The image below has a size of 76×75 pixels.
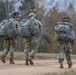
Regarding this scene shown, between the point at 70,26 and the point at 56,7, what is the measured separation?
6027cm

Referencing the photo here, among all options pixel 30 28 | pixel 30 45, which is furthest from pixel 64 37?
pixel 30 45

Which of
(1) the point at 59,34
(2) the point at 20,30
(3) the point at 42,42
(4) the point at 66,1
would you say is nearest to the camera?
(1) the point at 59,34

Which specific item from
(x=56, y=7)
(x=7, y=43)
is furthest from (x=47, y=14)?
(x=7, y=43)

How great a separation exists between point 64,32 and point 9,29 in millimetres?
2907

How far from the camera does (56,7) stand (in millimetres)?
76188

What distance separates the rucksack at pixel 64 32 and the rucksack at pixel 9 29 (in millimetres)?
2434

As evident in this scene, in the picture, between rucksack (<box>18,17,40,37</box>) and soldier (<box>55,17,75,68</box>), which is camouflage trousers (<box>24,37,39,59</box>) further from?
soldier (<box>55,17,75,68</box>)

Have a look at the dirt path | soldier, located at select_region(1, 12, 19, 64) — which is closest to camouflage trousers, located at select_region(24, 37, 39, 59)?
soldier, located at select_region(1, 12, 19, 64)

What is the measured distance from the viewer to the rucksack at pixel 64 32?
52.6ft

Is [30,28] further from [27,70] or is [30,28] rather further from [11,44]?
[27,70]

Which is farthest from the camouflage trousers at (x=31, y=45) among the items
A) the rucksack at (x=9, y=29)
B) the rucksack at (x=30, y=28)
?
the rucksack at (x=9, y=29)

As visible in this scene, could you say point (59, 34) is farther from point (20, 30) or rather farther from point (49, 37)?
point (49, 37)

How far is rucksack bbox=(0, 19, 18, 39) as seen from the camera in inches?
701

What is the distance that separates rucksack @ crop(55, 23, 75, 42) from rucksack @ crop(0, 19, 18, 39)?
2.43 meters
